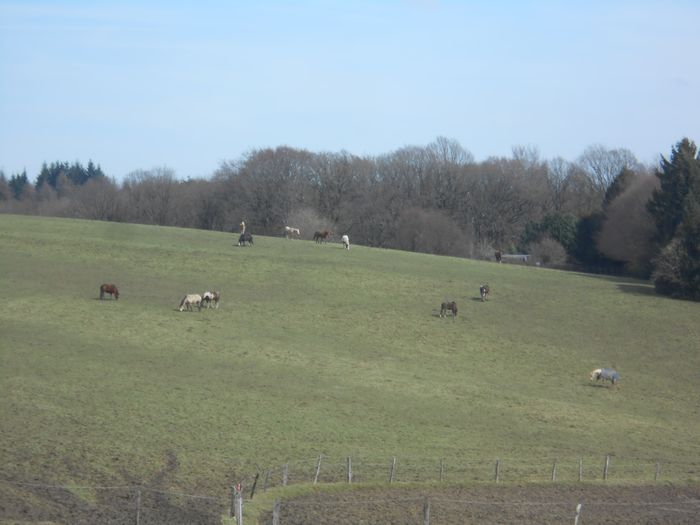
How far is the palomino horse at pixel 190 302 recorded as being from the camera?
4212 centimetres

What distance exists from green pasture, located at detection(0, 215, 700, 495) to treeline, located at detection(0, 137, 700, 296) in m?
34.7

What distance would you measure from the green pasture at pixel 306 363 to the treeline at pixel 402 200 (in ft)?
114

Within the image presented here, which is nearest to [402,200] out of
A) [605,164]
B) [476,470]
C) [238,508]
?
[605,164]

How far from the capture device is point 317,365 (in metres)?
35.4

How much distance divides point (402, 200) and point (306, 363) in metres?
73.8

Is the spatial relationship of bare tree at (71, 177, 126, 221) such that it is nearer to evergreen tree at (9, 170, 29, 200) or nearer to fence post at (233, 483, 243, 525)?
evergreen tree at (9, 170, 29, 200)

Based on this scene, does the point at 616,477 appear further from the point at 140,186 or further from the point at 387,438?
the point at 140,186

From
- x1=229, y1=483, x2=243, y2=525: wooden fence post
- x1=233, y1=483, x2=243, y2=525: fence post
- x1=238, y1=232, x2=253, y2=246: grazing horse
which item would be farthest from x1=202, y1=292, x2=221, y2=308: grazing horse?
x1=233, y1=483, x2=243, y2=525: fence post

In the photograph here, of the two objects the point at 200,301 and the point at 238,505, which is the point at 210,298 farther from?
the point at 238,505

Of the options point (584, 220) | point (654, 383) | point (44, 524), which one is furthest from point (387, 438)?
point (584, 220)

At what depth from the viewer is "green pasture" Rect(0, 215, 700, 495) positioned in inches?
989

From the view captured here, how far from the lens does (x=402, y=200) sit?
108062 millimetres

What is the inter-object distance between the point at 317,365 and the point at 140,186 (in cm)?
Answer: 8782

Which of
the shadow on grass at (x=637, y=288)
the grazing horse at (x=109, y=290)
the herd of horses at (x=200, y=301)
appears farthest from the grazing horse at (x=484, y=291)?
the grazing horse at (x=109, y=290)
